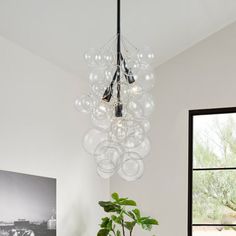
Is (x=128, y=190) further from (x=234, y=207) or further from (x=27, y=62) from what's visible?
(x=27, y=62)

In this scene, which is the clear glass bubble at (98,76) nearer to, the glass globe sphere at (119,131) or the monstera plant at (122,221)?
the glass globe sphere at (119,131)

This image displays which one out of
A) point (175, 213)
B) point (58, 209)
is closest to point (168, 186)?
point (175, 213)

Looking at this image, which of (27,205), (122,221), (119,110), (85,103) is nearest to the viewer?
(119,110)

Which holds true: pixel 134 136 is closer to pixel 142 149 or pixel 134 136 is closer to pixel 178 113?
pixel 142 149

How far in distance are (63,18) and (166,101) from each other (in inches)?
67.0

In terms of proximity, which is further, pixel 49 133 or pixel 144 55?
pixel 49 133

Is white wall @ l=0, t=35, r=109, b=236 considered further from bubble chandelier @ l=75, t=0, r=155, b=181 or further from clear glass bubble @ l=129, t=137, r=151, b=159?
clear glass bubble @ l=129, t=137, r=151, b=159

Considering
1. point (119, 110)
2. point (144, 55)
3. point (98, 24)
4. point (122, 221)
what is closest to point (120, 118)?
point (119, 110)

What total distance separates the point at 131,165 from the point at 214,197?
2.64 meters

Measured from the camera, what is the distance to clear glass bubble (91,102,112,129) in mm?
2547

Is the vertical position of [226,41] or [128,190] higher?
[226,41]

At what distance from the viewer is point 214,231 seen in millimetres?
4840

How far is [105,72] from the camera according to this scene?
2566mm

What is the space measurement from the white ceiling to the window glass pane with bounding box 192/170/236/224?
1.27m
